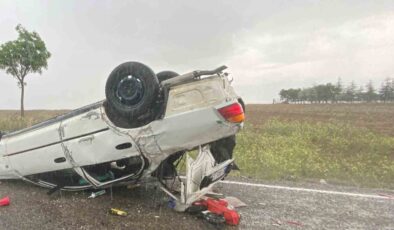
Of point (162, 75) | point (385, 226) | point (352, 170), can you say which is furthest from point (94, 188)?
point (352, 170)

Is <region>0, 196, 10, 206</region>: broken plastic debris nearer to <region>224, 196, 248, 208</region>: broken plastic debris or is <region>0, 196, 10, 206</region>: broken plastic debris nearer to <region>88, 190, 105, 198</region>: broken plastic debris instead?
<region>88, 190, 105, 198</region>: broken plastic debris

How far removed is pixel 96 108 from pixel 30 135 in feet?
3.42

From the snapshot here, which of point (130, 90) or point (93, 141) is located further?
point (93, 141)

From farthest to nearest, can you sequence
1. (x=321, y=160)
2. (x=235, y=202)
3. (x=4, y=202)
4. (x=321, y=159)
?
(x=321, y=159) < (x=321, y=160) < (x=235, y=202) < (x=4, y=202)

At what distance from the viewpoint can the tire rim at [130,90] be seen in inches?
140

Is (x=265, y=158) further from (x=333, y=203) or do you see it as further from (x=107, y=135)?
(x=107, y=135)

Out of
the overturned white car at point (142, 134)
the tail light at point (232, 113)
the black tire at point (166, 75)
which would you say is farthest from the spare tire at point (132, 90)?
the black tire at point (166, 75)

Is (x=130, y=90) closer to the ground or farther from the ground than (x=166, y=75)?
closer to the ground

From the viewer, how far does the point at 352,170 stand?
8.37 m

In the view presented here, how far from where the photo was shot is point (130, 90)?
11.8 ft

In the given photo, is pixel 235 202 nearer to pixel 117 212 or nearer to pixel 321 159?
pixel 117 212

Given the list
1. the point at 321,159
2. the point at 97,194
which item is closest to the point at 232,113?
the point at 97,194

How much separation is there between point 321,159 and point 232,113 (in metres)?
6.95

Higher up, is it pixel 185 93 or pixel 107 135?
pixel 185 93
